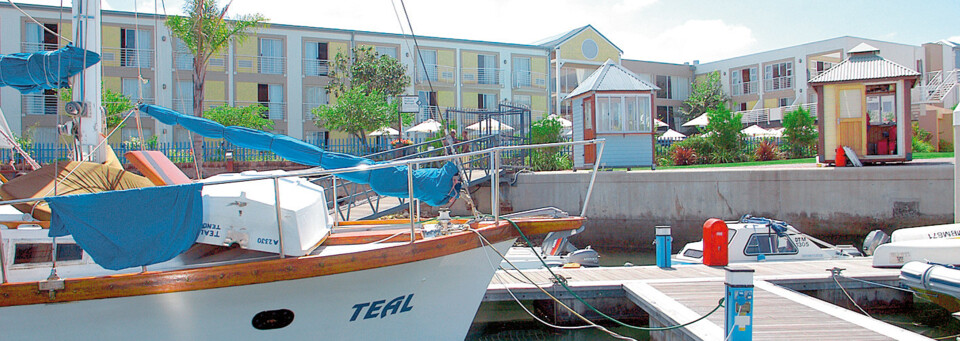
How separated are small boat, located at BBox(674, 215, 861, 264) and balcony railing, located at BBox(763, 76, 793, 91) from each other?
31.0 metres

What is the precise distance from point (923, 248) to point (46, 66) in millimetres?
12705

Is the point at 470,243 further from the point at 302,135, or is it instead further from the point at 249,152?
the point at 302,135

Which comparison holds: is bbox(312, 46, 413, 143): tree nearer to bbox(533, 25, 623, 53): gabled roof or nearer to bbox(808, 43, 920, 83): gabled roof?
bbox(533, 25, 623, 53): gabled roof

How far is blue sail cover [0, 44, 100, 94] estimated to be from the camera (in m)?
6.51

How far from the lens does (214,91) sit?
31594 mm

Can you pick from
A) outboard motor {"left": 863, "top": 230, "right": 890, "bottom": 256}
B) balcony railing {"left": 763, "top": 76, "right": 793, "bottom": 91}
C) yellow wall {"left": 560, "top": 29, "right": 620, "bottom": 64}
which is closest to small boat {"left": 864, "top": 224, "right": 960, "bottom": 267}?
outboard motor {"left": 863, "top": 230, "right": 890, "bottom": 256}

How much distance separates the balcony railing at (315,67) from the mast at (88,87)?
2720cm

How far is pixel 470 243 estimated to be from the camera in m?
6.22

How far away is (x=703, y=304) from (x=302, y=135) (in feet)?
91.9

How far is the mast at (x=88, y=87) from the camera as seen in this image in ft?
21.6

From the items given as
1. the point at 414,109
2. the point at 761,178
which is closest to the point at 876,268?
the point at 761,178

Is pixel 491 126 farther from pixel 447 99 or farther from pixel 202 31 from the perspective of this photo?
pixel 447 99

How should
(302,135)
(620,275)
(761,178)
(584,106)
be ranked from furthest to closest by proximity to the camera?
(302,135)
(584,106)
(761,178)
(620,275)

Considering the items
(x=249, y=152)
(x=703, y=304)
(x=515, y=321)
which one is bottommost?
(x=515, y=321)
